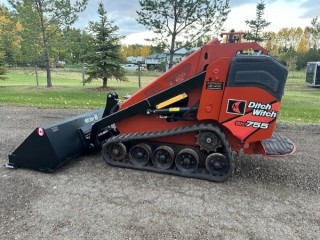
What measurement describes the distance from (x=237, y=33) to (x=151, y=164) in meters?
2.36

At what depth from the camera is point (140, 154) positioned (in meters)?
4.83

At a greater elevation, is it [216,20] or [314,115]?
[216,20]

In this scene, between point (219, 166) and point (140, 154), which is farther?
point (140, 154)

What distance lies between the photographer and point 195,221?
3.44 m

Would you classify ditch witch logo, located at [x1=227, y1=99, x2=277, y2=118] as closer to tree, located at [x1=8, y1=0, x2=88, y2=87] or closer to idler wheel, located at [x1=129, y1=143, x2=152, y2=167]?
idler wheel, located at [x1=129, y1=143, x2=152, y2=167]

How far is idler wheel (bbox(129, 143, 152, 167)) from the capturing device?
4793 mm

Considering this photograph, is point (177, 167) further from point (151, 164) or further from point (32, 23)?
point (32, 23)

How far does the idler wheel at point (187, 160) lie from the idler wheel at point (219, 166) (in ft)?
0.65

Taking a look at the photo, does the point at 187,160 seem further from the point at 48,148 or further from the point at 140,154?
the point at 48,148

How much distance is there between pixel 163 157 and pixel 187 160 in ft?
1.22

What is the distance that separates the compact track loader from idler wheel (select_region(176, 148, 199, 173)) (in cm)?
1

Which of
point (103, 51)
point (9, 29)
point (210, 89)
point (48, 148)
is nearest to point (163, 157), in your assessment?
point (210, 89)

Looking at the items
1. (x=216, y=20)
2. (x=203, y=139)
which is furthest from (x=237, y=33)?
(x=216, y=20)

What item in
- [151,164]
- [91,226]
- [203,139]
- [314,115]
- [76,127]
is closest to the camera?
[91,226]
